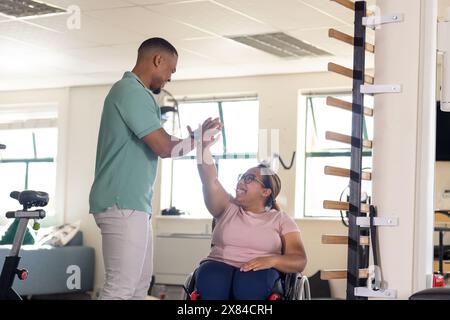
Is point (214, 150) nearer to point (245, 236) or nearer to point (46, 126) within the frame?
point (46, 126)

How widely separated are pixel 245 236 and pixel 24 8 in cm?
313

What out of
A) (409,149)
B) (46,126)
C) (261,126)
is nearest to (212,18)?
(46,126)

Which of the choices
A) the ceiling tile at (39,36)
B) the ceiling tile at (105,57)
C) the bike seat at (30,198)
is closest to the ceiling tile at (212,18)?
the ceiling tile at (105,57)

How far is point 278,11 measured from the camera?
212 inches

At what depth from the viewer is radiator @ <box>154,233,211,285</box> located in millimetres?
7586

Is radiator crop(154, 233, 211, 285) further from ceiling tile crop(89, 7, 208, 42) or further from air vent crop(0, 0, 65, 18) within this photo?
air vent crop(0, 0, 65, 18)

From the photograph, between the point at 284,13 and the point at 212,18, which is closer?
the point at 284,13

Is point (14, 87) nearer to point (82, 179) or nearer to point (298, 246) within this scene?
point (82, 179)

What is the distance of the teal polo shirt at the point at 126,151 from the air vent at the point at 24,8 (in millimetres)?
2973

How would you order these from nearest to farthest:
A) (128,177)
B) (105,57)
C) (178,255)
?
1. (128,177)
2. (105,57)
3. (178,255)

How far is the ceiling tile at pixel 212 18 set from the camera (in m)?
5.30

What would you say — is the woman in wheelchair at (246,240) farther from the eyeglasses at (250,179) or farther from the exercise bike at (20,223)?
the exercise bike at (20,223)

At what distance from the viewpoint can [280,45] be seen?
6391mm

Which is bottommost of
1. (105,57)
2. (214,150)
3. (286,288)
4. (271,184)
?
(286,288)
